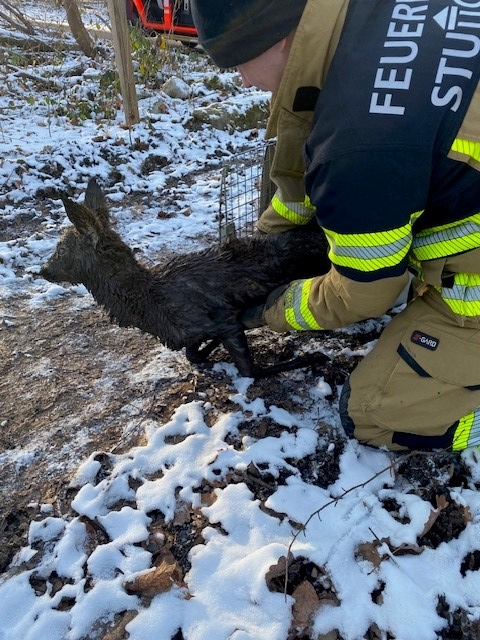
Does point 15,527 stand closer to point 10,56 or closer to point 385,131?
point 385,131

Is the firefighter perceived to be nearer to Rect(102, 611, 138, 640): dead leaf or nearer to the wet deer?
the wet deer

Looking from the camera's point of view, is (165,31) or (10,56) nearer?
(10,56)

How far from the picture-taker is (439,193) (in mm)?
2389

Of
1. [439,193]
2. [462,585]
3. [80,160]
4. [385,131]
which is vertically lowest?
[462,585]

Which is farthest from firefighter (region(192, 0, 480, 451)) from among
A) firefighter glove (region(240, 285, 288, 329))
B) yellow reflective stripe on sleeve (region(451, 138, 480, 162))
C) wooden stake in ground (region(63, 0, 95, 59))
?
wooden stake in ground (region(63, 0, 95, 59))

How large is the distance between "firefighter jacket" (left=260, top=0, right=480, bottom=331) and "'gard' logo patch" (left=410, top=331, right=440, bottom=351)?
2.21 ft

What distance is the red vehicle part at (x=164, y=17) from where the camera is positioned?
1180 cm

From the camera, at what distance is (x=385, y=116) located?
2.13 metres

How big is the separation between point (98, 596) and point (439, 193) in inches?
101

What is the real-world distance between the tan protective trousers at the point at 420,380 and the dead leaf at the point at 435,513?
1.24 ft

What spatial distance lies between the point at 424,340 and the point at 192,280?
1.67 m

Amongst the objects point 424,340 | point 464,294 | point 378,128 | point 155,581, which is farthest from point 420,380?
point 155,581

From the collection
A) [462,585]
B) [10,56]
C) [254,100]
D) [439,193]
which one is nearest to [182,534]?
[462,585]

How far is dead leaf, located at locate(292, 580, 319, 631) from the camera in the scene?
2317 millimetres
